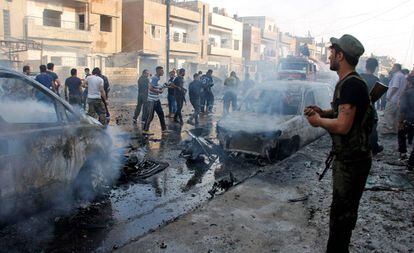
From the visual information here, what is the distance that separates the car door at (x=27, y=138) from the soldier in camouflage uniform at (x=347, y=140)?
2729 millimetres

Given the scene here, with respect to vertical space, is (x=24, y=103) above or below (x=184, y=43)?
below

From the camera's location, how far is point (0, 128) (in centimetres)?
342

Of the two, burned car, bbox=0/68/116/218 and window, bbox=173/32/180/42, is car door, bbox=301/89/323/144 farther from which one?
window, bbox=173/32/180/42

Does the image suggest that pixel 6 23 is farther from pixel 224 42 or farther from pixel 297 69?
pixel 224 42

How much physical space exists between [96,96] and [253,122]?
4.73 m

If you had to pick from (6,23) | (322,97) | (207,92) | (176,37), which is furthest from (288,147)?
(176,37)

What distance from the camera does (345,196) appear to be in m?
2.68

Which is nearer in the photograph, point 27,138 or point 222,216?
point 27,138

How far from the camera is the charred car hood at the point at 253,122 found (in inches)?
268

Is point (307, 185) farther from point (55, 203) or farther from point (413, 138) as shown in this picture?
point (413, 138)

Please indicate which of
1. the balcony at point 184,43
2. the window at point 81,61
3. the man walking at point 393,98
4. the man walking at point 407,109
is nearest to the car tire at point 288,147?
the man walking at point 407,109

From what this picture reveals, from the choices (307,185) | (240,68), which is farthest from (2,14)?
(240,68)

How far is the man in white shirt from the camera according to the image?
9.61 metres

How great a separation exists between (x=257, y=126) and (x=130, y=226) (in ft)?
11.3
